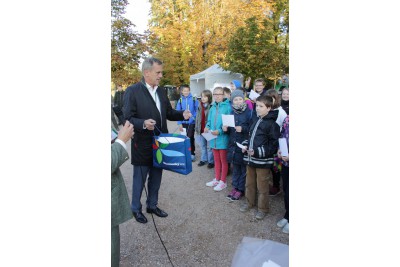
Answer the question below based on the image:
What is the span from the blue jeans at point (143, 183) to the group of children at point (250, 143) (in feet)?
3.45

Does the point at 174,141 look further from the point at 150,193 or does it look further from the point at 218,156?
the point at 218,156

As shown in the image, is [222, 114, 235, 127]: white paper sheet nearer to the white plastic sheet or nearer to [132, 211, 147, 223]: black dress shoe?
[132, 211, 147, 223]: black dress shoe

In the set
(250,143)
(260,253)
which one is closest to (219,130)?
(250,143)

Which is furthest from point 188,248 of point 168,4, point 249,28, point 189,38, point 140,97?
point 189,38

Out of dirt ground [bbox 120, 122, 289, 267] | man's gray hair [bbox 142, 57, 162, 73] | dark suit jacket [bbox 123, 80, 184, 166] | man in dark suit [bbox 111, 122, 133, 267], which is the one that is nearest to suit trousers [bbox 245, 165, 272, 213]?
dirt ground [bbox 120, 122, 289, 267]

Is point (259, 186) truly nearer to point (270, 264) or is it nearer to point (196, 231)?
point (196, 231)

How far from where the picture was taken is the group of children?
2.98 m

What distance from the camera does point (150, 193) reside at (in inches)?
127

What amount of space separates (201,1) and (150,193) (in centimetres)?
870

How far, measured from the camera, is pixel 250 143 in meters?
3.07

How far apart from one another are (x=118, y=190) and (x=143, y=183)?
4.58 feet

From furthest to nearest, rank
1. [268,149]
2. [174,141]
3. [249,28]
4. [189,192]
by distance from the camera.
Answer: [249,28], [189,192], [268,149], [174,141]

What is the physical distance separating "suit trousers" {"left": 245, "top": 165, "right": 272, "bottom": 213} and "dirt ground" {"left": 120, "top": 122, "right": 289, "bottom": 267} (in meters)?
0.14

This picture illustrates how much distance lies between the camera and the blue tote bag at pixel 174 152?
2562mm
